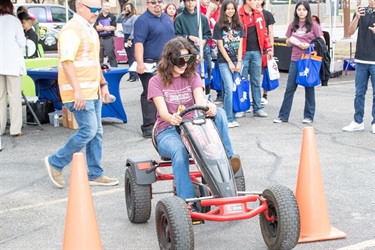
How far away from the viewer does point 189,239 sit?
15.2 feet

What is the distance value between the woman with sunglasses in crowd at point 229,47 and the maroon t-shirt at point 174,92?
4.08m

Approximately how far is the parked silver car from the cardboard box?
12.1 m

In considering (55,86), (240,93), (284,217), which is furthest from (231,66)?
(284,217)

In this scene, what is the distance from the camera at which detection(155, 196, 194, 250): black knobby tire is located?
4.61 metres

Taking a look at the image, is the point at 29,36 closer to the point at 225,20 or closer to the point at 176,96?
the point at 225,20

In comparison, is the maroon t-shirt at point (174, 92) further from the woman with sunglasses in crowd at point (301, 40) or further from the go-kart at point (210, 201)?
the woman with sunglasses in crowd at point (301, 40)

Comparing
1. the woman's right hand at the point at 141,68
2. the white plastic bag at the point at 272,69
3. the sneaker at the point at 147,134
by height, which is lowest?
the sneaker at the point at 147,134

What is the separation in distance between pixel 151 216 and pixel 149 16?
3.82m

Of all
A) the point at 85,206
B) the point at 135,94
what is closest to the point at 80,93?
the point at 85,206

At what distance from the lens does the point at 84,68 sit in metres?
6.80

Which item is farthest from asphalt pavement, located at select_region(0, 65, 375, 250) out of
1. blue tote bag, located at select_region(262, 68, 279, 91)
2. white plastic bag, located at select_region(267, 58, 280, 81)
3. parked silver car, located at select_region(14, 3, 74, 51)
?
parked silver car, located at select_region(14, 3, 74, 51)

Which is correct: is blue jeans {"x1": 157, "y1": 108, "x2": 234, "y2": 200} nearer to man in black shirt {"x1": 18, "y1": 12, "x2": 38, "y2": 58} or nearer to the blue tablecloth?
the blue tablecloth

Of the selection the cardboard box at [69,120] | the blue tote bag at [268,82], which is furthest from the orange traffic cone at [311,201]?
the blue tote bag at [268,82]

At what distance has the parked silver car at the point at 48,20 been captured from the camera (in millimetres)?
22344
